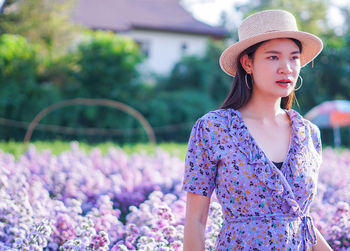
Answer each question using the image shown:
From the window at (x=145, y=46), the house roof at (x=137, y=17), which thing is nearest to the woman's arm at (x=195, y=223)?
the house roof at (x=137, y=17)

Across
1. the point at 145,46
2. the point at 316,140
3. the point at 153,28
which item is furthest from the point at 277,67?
the point at 145,46

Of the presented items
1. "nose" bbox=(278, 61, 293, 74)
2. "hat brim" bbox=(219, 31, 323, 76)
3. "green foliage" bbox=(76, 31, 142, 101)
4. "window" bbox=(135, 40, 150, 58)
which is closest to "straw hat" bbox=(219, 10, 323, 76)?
"hat brim" bbox=(219, 31, 323, 76)

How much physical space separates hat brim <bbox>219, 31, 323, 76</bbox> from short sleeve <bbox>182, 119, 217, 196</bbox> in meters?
0.39

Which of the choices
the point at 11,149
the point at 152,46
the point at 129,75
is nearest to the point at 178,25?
the point at 152,46

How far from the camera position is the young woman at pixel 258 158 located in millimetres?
1825

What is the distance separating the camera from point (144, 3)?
83.5 feet

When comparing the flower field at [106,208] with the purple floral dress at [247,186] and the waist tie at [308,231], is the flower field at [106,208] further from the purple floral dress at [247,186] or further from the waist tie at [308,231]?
the waist tie at [308,231]

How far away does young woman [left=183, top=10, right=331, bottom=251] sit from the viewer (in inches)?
71.9

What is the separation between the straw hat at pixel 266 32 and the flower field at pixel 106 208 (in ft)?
3.27

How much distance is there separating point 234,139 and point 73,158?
4764 millimetres

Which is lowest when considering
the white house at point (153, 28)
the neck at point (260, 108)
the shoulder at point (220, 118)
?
the shoulder at point (220, 118)

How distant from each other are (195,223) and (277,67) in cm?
70

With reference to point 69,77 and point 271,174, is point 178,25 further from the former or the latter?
point 271,174

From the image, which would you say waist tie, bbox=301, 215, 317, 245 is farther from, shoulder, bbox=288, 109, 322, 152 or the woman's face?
the woman's face
